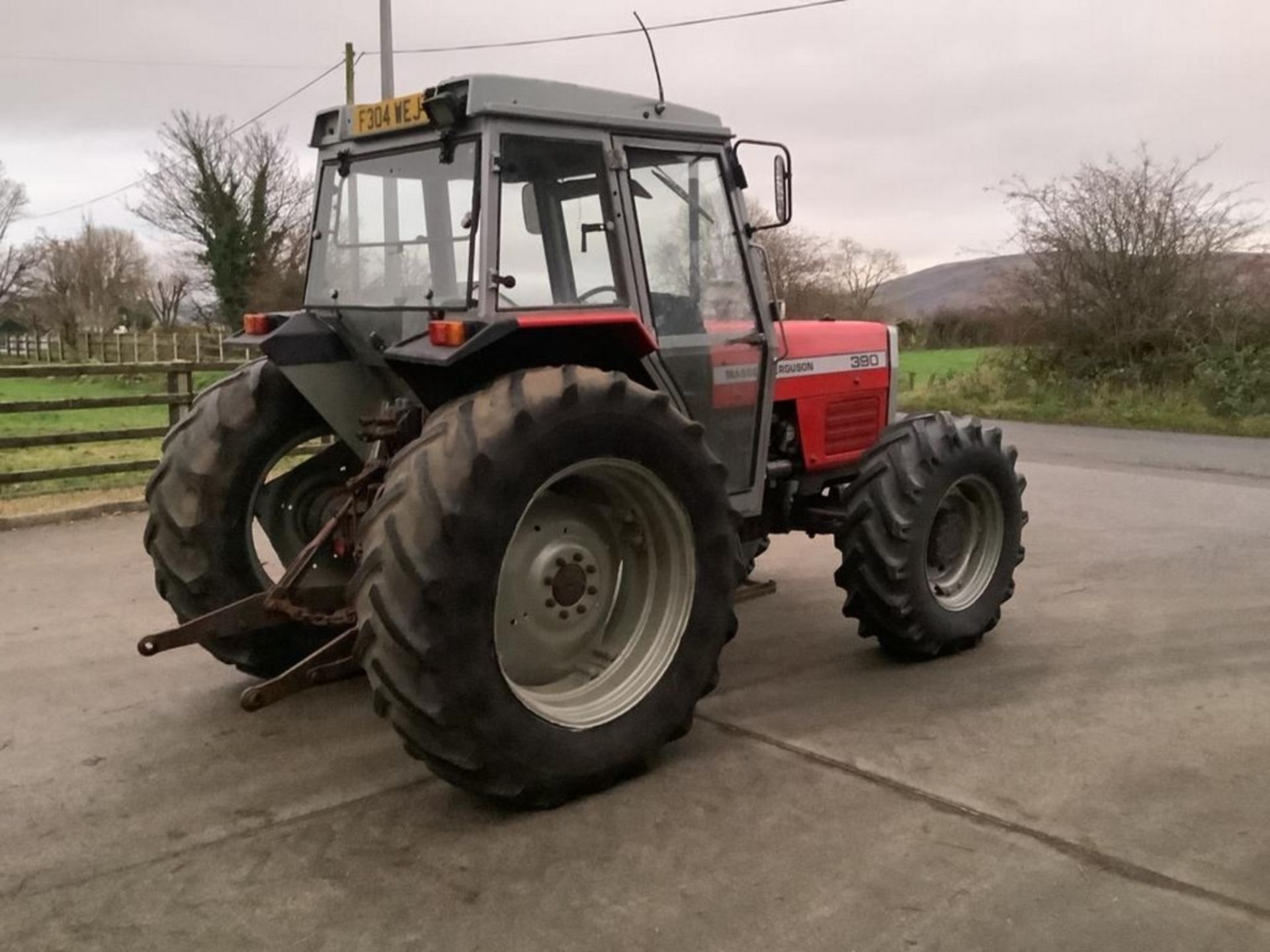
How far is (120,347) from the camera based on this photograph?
111 feet

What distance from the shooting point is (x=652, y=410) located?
Result: 3910mm

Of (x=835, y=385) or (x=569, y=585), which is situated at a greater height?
(x=835, y=385)

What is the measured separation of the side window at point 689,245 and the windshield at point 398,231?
72cm

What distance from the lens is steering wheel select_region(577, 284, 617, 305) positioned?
4.32 m

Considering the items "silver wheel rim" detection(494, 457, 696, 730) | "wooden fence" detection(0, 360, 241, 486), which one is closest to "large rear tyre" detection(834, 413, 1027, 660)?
"silver wheel rim" detection(494, 457, 696, 730)

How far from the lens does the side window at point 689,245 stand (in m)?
4.54

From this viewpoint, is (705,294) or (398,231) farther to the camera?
(705,294)

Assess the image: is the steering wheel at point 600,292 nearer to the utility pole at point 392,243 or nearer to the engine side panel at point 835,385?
the utility pole at point 392,243

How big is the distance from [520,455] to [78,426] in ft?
54.4

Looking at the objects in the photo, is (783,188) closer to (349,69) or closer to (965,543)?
(965,543)

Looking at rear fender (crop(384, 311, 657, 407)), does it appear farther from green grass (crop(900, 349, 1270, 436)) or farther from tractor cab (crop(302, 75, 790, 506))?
green grass (crop(900, 349, 1270, 436))

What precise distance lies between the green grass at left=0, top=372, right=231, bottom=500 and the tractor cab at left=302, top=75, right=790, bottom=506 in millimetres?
6903

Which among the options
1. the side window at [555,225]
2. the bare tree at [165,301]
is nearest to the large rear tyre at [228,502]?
the side window at [555,225]

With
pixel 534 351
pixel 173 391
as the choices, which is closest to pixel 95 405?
pixel 173 391
